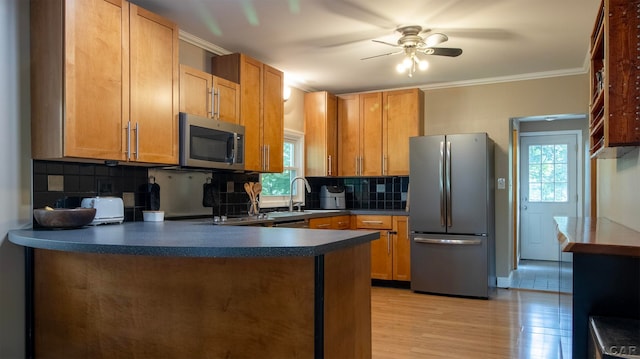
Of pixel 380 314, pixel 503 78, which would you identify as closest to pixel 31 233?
pixel 380 314

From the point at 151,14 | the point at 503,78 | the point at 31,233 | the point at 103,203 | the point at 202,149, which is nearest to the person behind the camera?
the point at 31,233

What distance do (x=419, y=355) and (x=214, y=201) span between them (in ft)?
6.81

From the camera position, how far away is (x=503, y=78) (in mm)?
5043

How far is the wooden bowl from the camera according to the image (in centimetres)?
232

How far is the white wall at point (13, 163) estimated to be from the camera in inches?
91.6

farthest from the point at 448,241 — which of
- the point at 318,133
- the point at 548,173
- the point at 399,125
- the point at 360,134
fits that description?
the point at 548,173

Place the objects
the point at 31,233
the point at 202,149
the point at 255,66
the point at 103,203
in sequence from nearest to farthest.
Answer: the point at 31,233 < the point at 103,203 < the point at 202,149 < the point at 255,66

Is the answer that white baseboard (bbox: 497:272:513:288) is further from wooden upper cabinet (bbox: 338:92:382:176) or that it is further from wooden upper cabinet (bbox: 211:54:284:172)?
wooden upper cabinet (bbox: 211:54:284:172)

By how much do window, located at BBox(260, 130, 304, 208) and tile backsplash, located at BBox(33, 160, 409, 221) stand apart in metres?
0.31

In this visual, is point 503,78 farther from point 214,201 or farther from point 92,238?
point 92,238

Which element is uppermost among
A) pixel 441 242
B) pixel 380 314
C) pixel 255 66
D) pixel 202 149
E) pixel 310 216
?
pixel 255 66

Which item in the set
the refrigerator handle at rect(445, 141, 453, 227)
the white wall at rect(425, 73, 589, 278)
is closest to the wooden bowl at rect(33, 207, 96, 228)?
the refrigerator handle at rect(445, 141, 453, 227)

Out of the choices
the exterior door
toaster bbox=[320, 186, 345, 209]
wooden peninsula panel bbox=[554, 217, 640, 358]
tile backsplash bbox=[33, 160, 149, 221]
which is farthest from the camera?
the exterior door

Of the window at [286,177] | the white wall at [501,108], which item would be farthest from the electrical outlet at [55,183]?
the white wall at [501,108]
